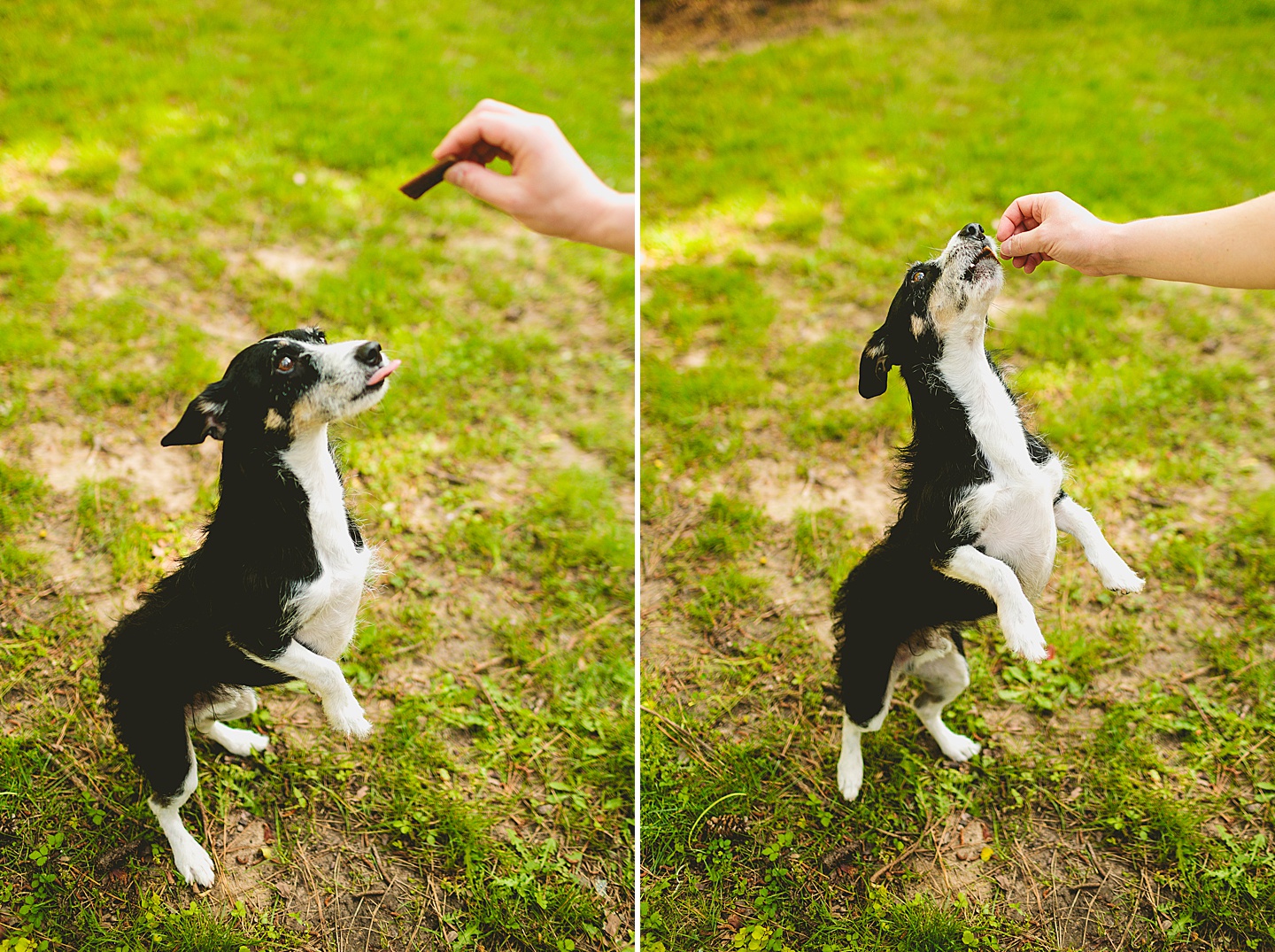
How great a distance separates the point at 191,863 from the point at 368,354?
6.83 ft

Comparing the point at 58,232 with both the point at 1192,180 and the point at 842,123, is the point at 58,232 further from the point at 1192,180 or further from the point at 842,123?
the point at 1192,180

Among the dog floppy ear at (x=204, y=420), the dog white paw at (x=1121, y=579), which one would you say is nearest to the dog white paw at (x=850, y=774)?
the dog white paw at (x=1121, y=579)

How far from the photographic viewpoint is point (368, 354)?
2.35 metres

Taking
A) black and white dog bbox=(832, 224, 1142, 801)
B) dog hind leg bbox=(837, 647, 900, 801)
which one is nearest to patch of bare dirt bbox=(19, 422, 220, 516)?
dog hind leg bbox=(837, 647, 900, 801)

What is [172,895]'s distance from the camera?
10.5 feet

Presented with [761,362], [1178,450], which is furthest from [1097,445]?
[761,362]

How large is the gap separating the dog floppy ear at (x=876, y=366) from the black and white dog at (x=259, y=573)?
1486mm

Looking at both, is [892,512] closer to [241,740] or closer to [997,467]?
[997,467]

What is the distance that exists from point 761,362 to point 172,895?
4.25m

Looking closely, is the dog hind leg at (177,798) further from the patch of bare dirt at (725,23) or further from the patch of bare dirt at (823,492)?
the patch of bare dirt at (725,23)

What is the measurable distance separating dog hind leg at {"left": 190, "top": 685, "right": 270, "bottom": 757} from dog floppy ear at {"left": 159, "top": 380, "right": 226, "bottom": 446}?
93 centimetres

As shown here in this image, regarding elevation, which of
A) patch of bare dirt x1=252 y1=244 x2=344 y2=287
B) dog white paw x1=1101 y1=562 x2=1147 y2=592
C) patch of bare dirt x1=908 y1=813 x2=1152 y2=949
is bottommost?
patch of bare dirt x1=908 y1=813 x2=1152 y2=949

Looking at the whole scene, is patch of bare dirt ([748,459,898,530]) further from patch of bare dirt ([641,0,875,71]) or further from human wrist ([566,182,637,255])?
patch of bare dirt ([641,0,875,71])

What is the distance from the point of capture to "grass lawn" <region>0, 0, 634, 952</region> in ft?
10.8
